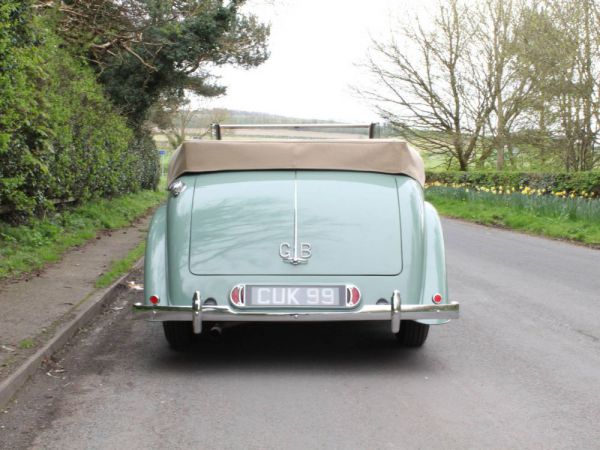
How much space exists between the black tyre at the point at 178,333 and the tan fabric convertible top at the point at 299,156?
1.18m

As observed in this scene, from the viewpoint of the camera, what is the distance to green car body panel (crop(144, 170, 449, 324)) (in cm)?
582

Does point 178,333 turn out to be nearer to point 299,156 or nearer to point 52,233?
point 299,156

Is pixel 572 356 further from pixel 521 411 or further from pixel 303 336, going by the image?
pixel 303 336

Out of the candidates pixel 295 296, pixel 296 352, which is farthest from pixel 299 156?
pixel 296 352

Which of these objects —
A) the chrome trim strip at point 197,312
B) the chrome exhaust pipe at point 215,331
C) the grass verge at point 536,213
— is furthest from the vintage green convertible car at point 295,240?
the grass verge at point 536,213

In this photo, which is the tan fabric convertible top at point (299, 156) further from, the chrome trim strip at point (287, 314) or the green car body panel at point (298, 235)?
the chrome trim strip at point (287, 314)

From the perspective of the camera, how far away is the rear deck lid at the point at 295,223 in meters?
5.86

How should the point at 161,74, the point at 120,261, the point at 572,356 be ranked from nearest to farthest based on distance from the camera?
1. the point at 572,356
2. the point at 120,261
3. the point at 161,74

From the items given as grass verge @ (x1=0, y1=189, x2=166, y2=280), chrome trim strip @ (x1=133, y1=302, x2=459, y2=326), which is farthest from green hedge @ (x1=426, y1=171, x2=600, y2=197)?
chrome trim strip @ (x1=133, y1=302, x2=459, y2=326)

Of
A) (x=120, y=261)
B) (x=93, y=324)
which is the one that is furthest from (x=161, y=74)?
(x=93, y=324)

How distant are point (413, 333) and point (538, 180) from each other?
60.0 feet

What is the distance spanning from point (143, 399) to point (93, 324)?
2.72 meters

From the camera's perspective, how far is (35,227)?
518 inches

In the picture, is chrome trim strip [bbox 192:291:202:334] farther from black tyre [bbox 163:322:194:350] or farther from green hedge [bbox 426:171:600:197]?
green hedge [bbox 426:171:600:197]
